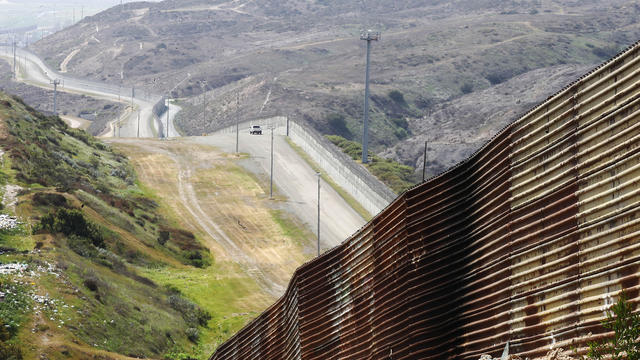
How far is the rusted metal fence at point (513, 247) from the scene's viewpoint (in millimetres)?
14883

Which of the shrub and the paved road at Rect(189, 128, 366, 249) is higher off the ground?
the paved road at Rect(189, 128, 366, 249)

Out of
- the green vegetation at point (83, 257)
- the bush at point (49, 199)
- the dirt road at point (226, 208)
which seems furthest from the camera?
the dirt road at point (226, 208)

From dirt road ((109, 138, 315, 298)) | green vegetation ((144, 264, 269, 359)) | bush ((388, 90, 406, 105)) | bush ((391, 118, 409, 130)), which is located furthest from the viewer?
bush ((388, 90, 406, 105))

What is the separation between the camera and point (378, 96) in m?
189

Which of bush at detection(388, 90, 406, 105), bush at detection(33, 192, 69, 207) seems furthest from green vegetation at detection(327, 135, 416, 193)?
bush at detection(388, 90, 406, 105)

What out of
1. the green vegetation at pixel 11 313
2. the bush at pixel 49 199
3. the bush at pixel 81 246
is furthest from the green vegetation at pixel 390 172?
the green vegetation at pixel 11 313

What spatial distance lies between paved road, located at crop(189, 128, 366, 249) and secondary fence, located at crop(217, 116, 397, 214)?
178 cm

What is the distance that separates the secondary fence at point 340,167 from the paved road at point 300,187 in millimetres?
1775

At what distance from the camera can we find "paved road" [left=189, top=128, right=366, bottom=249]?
277ft

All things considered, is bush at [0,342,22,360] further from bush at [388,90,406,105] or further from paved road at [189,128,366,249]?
bush at [388,90,406,105]

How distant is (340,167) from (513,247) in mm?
81531

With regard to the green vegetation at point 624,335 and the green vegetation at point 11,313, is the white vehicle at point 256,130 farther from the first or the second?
the green vegetation at point 624,335

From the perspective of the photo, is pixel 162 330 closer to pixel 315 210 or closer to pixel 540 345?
pixel 540 345

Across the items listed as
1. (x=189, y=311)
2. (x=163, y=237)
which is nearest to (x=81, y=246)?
(x=189, y=311)
